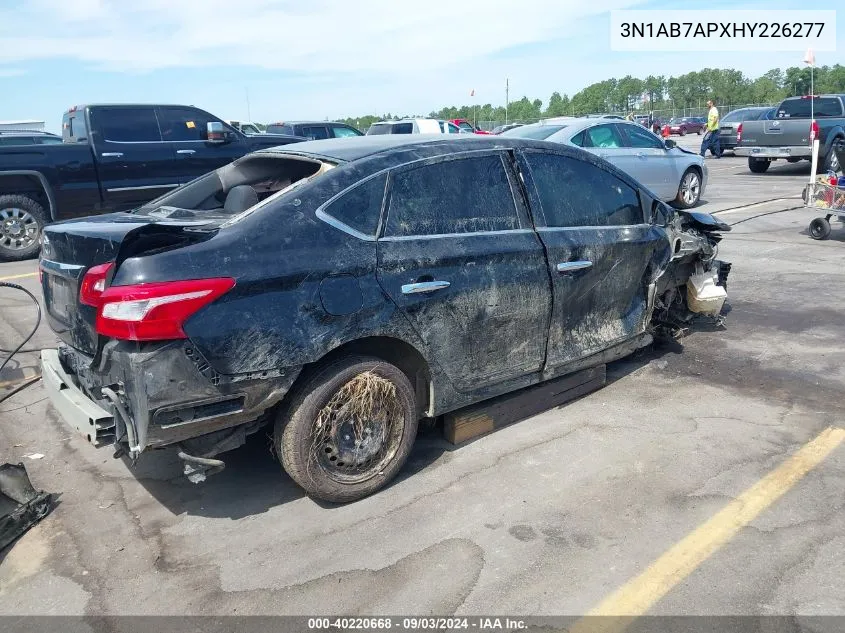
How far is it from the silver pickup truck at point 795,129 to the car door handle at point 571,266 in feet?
51.5

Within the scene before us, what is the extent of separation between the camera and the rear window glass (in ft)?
58.5

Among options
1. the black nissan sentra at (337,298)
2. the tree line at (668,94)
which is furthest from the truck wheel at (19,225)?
the tree line at (668,94)

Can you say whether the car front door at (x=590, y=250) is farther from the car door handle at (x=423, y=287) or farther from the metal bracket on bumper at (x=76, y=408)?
the metal bracket on bumper at (x=76, y=408)

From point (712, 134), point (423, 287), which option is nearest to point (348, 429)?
point (423, 287)

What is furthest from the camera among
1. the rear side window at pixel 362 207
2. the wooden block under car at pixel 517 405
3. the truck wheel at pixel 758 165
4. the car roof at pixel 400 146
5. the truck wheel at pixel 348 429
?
the truck wheel at pixel 758 165

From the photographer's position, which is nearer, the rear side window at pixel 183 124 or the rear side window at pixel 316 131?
the rear side window at pixel 183 124

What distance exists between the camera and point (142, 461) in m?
4.03

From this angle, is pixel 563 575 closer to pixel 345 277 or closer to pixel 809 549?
pixel 809 549

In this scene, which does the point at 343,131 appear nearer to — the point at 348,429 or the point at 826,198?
the point at 826,198

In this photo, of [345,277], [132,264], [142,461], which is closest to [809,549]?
[345,277]

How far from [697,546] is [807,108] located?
1873cm

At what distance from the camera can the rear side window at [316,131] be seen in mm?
18186

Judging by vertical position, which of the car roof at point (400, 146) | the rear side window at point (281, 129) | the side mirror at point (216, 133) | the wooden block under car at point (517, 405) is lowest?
the wooden block under car at point (517, 405)

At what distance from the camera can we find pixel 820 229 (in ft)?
31.9
